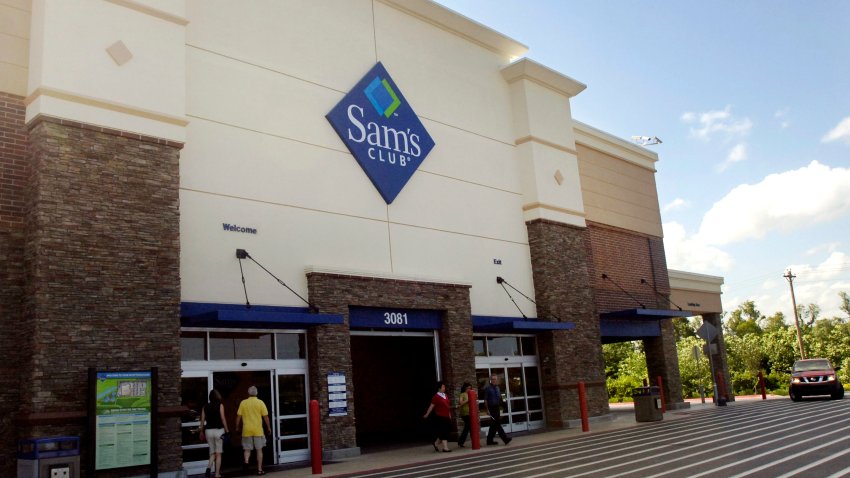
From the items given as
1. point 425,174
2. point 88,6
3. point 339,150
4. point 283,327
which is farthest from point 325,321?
point 88,6

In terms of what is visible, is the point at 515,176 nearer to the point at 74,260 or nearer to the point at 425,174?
the point at 425,174

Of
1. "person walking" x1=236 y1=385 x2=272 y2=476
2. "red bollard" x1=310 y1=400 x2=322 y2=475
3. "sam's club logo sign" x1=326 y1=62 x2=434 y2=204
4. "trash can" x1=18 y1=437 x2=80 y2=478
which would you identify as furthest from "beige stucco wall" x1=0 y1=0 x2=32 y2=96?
"red bollard" x1=310 y1=400 x2=322 y2=475

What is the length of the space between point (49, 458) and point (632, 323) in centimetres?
2079

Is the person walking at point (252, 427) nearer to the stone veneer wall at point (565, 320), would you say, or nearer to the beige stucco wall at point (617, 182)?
the stone veneer wall at point (565, 320)

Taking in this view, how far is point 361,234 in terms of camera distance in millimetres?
18516

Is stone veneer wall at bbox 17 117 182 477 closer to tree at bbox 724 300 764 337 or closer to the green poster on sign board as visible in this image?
the green poster on sign board

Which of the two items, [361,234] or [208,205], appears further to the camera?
[361,234]

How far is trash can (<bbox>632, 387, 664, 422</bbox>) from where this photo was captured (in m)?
21.6

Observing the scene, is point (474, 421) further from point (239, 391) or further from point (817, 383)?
point (817, 383)

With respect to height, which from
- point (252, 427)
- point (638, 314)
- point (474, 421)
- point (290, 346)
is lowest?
point (474, 421)

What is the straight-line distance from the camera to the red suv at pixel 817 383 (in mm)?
26625

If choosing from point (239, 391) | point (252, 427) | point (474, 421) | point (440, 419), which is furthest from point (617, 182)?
point (252, 427)

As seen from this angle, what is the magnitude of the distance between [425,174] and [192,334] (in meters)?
8.47

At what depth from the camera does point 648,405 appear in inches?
851
